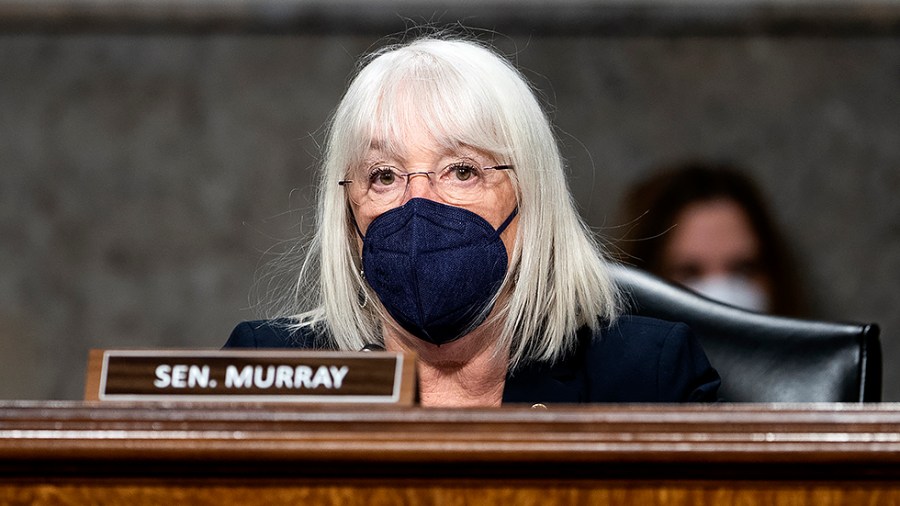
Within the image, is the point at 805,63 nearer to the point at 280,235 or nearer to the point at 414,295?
the point at 280,235

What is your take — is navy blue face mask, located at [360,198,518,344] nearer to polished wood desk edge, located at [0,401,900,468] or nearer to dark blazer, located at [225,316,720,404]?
dark blazer, located at [225,316,720,404]

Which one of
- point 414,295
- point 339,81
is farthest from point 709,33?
point 414,295

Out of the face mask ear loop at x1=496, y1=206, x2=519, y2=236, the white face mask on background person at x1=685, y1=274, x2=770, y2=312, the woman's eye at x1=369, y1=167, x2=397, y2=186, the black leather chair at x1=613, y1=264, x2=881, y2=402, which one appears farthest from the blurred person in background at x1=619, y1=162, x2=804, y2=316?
the woman's eye at x1=369, y1=167, x2=397, y2=186

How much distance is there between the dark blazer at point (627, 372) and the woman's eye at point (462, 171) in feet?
0.91

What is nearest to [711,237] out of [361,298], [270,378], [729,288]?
[729,288]

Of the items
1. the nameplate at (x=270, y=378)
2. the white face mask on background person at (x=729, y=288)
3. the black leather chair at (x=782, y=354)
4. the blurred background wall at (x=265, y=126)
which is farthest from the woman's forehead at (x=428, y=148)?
the blurred background wall at (x=265, y=126)

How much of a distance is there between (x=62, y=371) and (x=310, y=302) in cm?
183

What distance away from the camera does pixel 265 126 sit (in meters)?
3.48

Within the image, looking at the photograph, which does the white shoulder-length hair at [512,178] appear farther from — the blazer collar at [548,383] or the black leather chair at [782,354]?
the black leather chair at [782,354]

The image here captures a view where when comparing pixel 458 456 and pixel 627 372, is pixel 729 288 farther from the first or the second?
pixel 458 456

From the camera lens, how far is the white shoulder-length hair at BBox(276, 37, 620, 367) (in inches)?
63.4

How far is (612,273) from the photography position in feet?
5.88

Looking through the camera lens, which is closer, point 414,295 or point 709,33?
point 414,295

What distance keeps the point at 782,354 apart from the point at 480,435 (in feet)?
2.87
